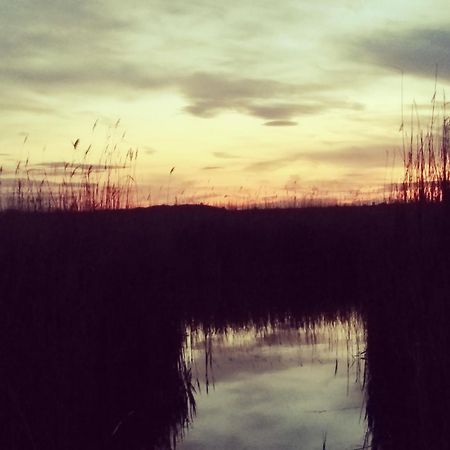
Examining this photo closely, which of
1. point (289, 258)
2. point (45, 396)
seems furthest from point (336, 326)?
point (45, 396)

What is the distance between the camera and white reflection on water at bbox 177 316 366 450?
4453 millimetres

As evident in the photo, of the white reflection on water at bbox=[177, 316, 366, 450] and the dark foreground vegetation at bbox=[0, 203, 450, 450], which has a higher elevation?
the dark foreground vegetation at bbox=[0, 203, 450, 450]

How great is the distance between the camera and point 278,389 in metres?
5.34

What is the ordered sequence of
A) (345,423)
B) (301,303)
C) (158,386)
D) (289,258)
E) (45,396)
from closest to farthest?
1. (45,396)
2. (345,423)
3. (158,386)
4. (301,303)
5. (289,258)

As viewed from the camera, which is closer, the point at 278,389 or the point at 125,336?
the point at 125,336

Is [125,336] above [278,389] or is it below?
above

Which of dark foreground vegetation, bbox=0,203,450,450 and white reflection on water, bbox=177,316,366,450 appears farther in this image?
white reflection on water, bbox=177,316,366,450

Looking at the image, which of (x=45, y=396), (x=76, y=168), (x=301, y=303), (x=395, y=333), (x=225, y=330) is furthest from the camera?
(x=301, y=303)

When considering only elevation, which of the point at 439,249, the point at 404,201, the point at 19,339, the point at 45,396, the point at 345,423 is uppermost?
the point at 404,201

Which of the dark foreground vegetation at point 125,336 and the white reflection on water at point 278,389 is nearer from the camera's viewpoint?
the dark foreground vegetation at point 125,336

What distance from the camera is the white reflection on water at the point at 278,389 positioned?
4.45 metres

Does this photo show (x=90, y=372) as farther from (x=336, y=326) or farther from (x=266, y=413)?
(x=336, y=326)

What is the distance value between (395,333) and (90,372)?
1.92m

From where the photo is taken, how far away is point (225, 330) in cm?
763
